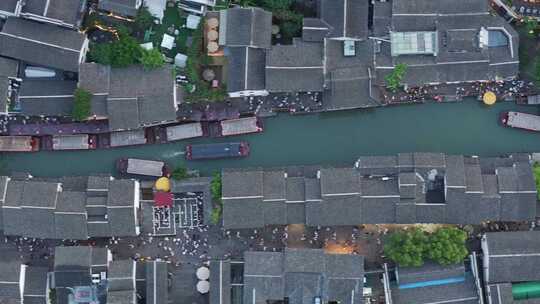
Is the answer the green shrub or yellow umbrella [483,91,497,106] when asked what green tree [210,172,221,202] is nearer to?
the green shrub

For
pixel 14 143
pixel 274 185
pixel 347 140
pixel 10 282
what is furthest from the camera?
pixel 347 140

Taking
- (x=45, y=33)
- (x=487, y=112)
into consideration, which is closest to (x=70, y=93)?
(x=45, y=33)

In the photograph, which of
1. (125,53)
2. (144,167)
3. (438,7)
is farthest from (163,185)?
(438,7)

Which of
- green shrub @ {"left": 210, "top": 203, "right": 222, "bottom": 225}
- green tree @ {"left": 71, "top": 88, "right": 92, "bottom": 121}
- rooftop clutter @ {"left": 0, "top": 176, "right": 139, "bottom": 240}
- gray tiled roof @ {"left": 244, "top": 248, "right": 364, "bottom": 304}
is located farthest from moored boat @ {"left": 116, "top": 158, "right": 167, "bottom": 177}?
gray tiled roof @ {"left": 244, "top": 248, "right": 364, "bottom": 304}

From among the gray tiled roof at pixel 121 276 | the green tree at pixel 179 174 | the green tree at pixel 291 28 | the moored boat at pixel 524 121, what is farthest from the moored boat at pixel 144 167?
the moored boat at pixel 524 121

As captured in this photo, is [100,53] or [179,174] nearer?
[100,53]

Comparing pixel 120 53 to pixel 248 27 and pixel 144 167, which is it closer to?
pixel 144 167

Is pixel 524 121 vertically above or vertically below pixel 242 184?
above

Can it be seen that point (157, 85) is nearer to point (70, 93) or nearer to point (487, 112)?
point (70, 93)

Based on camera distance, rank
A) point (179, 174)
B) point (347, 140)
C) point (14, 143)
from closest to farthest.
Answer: point (179, 174), point (14, 143), point (347, 140)
